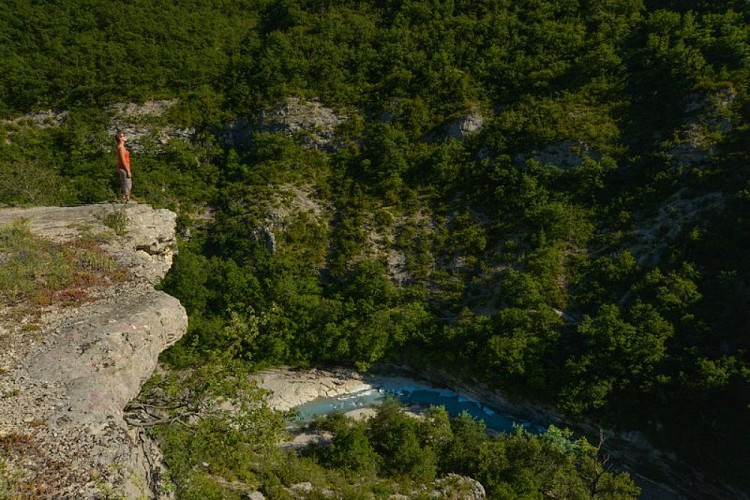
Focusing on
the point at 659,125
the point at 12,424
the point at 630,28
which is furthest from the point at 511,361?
the point at 630,28

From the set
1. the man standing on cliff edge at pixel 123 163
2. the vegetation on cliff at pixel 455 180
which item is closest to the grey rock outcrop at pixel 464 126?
the vegetation on cliff at pixel 455 180

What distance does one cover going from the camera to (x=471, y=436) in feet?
88.1

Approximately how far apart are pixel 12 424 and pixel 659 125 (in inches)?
1660

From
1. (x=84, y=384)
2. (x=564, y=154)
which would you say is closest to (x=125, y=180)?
(x=84, y=384)

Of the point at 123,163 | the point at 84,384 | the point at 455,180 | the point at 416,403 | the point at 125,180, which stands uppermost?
the point at 455,180

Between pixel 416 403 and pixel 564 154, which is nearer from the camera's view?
pixel 416 403

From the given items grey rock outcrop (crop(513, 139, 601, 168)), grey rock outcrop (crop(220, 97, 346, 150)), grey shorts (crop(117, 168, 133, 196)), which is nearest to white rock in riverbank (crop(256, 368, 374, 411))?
grey shorts (crop(117, 168, 133, 196))

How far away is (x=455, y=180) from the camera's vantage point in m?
38.1

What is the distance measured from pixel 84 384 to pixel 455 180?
103ft

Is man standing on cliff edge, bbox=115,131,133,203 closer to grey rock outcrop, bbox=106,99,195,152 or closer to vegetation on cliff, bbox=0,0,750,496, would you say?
vegetation on cliff, bbox=0,0,750,496

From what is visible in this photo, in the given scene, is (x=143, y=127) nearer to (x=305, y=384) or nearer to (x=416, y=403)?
(x=305, y=384)

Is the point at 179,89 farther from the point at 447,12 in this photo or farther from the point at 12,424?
the point at 12,424

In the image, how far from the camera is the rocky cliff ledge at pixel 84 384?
10906 millimetres

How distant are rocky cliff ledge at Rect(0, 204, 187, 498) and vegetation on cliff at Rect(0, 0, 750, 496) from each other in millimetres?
8785
